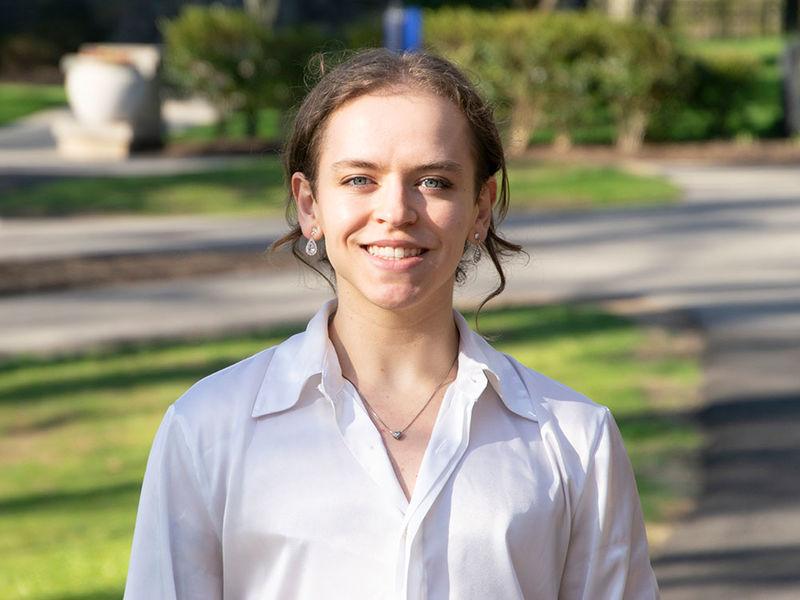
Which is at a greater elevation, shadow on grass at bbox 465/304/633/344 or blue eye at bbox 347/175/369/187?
blue eye at bbox 347/175/369/187

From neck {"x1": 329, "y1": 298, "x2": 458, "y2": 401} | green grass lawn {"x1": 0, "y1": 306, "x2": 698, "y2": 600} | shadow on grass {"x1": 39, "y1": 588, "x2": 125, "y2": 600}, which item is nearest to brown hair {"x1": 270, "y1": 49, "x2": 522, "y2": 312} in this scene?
neck {"x1": 329, "y1": 298, "x2": 458, "y2": 401}

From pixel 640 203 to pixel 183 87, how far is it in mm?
8215

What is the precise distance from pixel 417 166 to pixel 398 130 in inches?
2.3

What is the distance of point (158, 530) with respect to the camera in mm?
2205

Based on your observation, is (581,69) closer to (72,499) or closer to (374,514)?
(72,499)

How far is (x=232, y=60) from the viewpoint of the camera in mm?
21234

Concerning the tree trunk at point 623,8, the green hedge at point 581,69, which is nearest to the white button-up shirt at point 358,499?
the green hedge at point 581,69

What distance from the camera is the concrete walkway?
20.2 feet

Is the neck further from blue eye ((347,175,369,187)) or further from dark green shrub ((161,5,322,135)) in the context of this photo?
dark green shrub ((161,5,322,135))

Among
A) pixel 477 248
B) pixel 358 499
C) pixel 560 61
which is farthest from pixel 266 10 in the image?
pixel 358 499

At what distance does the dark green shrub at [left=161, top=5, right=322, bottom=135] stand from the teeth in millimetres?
19007

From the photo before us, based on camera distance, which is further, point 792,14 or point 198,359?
point 792,14

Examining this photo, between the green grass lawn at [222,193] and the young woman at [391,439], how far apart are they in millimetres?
13001

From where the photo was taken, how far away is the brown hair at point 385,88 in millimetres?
2316
